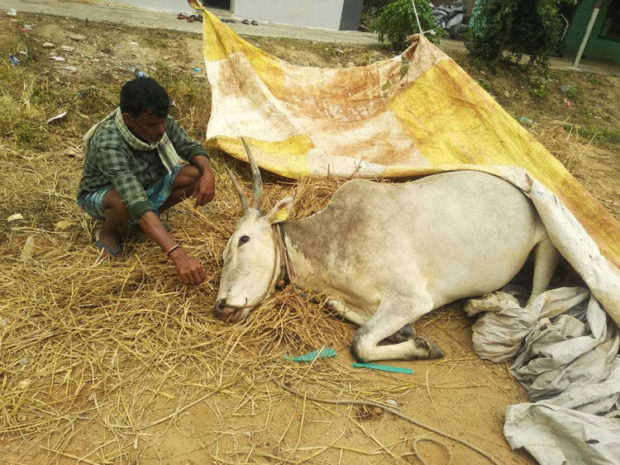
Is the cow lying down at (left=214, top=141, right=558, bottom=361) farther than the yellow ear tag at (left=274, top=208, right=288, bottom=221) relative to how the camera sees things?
No

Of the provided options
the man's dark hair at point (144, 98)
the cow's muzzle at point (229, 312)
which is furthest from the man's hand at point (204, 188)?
the cow's muzzle at point (229, 312)

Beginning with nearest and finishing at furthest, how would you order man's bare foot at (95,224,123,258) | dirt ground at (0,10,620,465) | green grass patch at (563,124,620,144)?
dirt ground at (0,10,620,465) → man's bare foot at (95,224,123,258) → green grass patch at (563,124,620,144)

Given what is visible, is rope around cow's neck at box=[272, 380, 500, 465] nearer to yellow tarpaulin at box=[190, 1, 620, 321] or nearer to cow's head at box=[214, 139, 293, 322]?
cow's head at box=[214, 139, 293, 322]

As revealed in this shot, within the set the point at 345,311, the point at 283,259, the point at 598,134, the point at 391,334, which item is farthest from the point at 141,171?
the point at 598,134

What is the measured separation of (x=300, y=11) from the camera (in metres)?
9.86

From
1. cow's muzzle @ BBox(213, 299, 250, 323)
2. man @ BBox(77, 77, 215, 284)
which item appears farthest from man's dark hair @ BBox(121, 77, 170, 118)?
cow's muzzle @ BBox(213, 299, 250, 323)

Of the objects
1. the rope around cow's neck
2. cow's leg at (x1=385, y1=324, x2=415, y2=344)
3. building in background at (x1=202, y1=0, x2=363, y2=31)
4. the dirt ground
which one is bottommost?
the dirt ground

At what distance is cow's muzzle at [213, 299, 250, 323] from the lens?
2.73 metres

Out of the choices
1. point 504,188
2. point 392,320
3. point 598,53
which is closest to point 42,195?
point 392,320

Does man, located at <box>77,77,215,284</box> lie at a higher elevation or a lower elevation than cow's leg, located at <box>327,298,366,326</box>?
higher

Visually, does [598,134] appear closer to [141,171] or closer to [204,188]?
[204,188]

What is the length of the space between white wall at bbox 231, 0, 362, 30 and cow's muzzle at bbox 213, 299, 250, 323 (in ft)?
26.6

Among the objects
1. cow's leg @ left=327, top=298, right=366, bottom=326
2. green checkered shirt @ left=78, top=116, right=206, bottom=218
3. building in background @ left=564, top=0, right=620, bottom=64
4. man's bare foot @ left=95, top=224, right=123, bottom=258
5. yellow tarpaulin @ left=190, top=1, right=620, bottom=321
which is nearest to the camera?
green checkered shirt @ left=78, top=116, right=206, bottom=218

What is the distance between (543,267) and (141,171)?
2.74m
